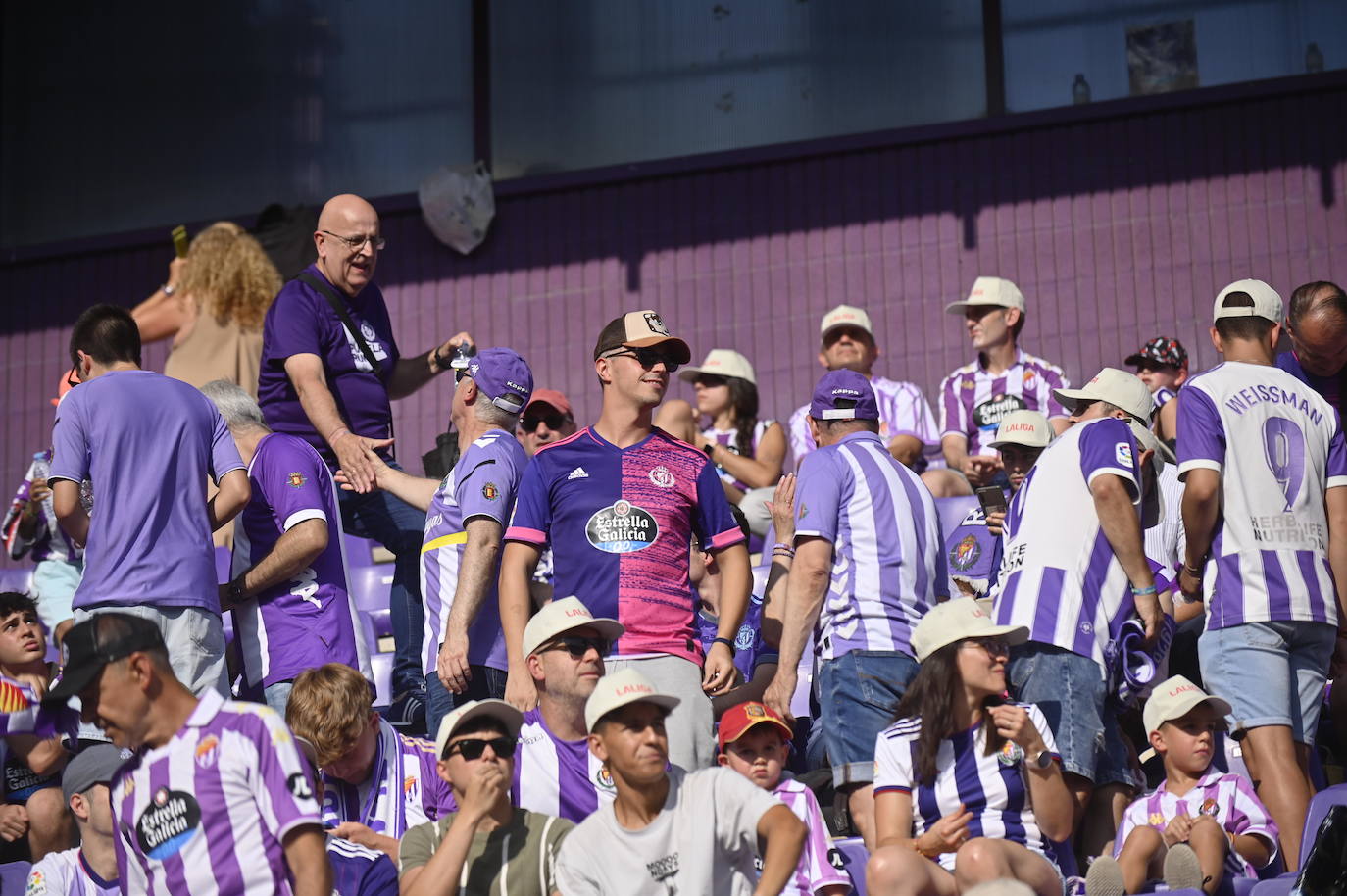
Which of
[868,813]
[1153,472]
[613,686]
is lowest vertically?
[868,813]

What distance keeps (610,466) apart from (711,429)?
4270 millimetres

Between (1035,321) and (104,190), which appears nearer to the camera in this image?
(1035,321)

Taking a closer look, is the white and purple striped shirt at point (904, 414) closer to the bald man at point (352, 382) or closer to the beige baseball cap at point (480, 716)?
the bald man at point (352, 382)

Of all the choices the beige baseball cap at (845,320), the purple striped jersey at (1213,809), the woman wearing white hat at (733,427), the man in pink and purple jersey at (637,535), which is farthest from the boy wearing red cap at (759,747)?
the beige baseball cap at (845,320)

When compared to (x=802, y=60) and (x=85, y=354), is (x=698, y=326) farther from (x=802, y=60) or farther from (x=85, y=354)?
(x=85, y=354)

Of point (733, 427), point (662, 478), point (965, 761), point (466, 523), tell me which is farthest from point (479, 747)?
point (733, 427)

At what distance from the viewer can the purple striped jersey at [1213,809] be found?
595cm

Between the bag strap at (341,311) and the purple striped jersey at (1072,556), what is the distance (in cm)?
280

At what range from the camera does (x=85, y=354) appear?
653 cm

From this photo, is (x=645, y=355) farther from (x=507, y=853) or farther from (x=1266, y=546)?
(x=1266, y=546)

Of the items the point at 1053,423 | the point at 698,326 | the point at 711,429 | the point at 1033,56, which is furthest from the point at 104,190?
the point at 1053,423

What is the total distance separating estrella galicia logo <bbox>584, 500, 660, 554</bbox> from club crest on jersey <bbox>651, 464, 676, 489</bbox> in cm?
12

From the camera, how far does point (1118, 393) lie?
680 cm

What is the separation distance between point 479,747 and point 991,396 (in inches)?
191
